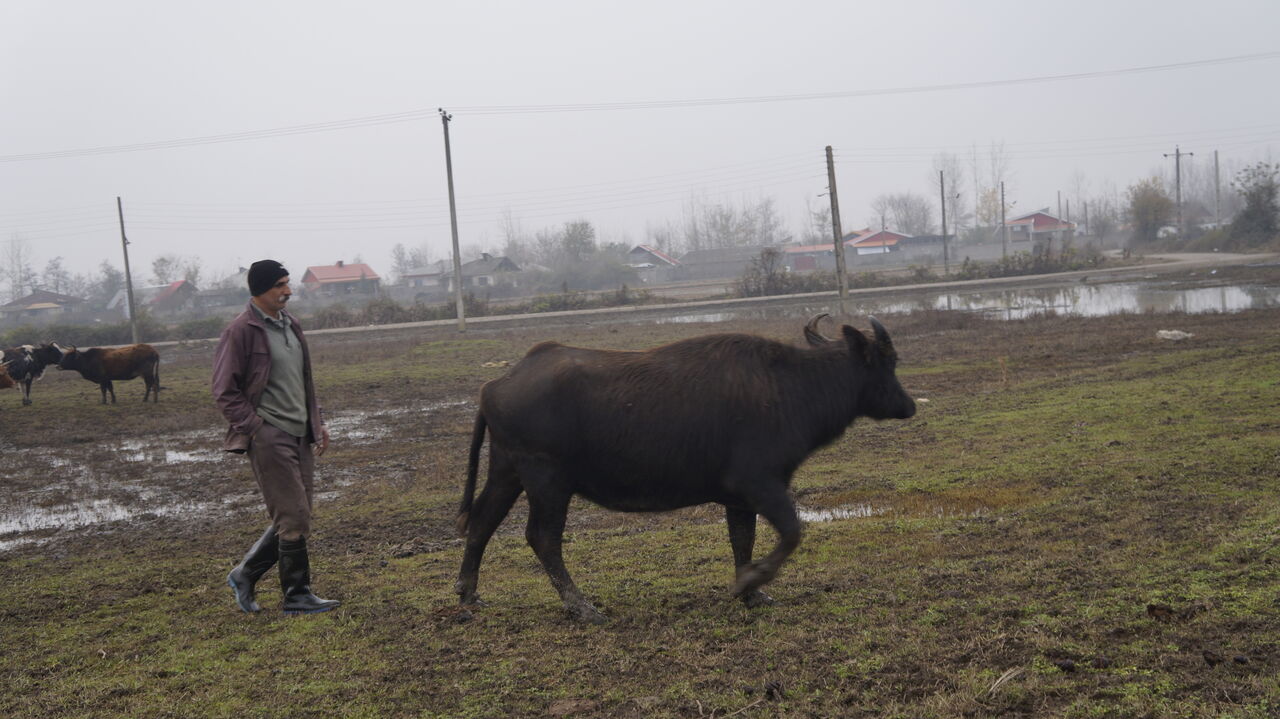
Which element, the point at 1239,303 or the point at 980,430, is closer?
A: the point at 980,430

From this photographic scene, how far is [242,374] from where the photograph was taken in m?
5.74

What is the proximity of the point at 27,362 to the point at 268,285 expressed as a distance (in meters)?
18.7

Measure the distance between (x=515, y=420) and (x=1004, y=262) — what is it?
174 feet

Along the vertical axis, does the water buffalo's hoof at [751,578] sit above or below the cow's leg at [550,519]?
below

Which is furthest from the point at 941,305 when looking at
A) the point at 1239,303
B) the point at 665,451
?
the point at 665,451

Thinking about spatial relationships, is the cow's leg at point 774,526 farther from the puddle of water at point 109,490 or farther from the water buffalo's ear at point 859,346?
the puddle of water at point 109,490

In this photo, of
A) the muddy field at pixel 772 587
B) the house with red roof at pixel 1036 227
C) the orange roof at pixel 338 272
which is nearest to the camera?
the muddy field at pixel 772 587

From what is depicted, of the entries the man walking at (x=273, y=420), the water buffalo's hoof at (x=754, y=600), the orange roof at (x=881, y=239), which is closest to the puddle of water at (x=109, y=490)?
the man walking at (x=273, y=420)

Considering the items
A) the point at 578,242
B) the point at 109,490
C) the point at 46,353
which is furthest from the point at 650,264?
the point at 109,490

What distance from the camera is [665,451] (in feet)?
18.7

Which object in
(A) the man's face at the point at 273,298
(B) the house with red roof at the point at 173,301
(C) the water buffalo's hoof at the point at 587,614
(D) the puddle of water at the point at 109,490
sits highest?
(B) the house with red roof at the point at 173,301

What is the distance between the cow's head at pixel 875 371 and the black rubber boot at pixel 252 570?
11.9 ft

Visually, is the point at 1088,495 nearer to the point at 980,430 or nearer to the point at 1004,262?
the point at 980,430

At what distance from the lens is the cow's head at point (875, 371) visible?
6324 millimetres
